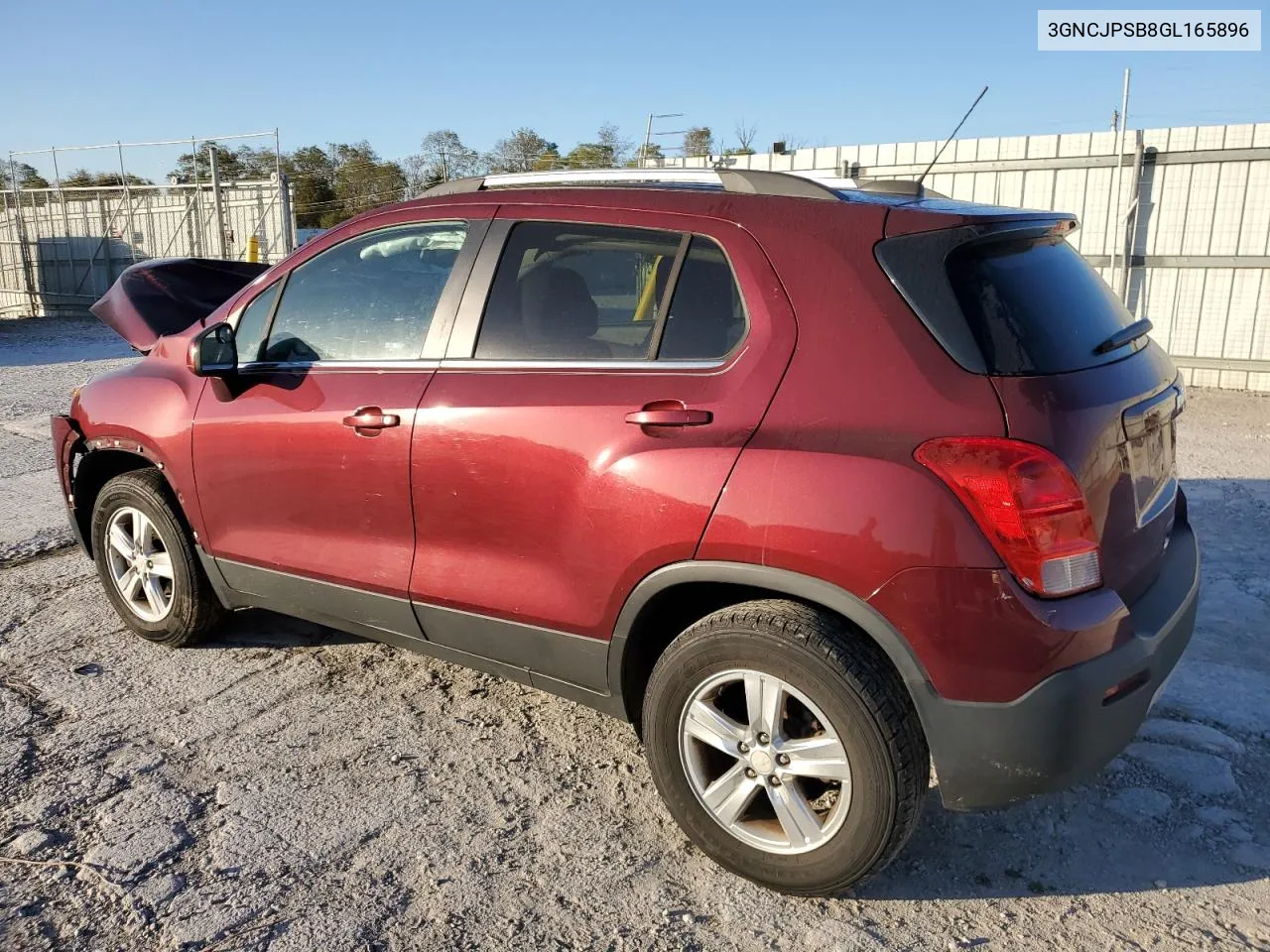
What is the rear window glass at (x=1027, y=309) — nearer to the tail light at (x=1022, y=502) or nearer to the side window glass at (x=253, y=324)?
the tail light at (x=1022, y=502)

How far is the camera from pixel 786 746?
8.33ft

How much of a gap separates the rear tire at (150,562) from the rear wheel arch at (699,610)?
2.12 metres

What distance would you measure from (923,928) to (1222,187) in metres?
9.80

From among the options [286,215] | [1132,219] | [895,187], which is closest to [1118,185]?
[1132,219]

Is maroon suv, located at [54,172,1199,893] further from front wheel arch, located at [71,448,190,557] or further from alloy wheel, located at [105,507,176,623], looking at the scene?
front wheel arch, located at [71,448,190,557]

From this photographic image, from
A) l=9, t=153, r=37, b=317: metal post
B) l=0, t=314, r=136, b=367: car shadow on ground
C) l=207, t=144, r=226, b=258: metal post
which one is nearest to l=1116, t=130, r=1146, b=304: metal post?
l=0, t=314, r=136, b=367: car shadow on ground

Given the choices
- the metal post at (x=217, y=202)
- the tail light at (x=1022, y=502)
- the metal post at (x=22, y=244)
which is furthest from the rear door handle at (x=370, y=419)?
the metal post at (x=22, y=244)

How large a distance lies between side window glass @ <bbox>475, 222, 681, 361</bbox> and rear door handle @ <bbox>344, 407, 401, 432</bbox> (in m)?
0.37

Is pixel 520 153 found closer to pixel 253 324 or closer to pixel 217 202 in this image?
pixel 217 202

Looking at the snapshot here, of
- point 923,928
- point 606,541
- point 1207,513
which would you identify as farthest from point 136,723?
point 1207,513

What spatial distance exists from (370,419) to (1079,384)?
7.00 ft

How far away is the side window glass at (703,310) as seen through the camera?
8.73 ft

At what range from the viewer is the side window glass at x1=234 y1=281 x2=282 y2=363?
373 centimetres

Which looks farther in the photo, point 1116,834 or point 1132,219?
point 1132,219
